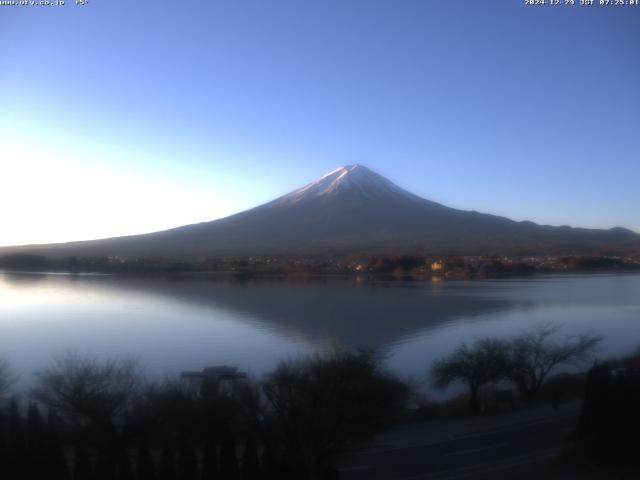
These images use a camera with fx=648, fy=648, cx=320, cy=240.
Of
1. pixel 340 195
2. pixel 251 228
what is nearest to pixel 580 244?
pixel 340 195

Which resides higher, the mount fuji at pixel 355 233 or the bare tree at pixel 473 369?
the mount fuji at pixel 355 233

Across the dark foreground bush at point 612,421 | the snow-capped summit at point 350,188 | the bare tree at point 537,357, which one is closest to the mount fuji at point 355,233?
the snow-capped summit at point 350,188

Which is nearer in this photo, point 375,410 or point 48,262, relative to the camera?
point 375,410

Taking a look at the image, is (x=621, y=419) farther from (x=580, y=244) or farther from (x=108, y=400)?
(x=580, y=244)

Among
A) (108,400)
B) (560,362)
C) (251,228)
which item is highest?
(251,228)

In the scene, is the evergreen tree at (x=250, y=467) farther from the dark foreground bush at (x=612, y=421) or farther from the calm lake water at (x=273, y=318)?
the calm lake water at (x=273, y=318)

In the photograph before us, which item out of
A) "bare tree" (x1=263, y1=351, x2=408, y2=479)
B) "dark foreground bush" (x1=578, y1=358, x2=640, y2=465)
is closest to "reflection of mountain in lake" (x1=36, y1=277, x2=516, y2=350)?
"bare tree" (x1=263, y1=351, x2=408, y2=479)
